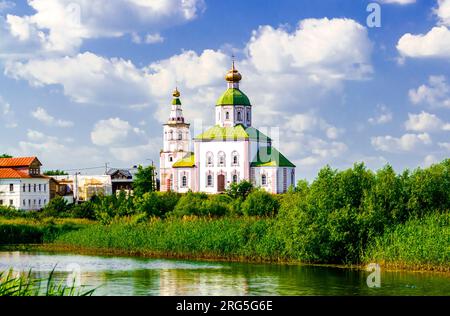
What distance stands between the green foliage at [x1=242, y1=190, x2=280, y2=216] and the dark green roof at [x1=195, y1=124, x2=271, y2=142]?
19.8m

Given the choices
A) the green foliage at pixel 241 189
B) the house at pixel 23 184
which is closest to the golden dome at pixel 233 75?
the green foliage at pixel 241 189

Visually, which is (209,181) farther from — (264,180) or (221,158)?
(264,180)

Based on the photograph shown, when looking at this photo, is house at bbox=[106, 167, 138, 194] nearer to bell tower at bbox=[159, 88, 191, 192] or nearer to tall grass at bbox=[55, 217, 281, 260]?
bell tower at bbox=[159, 88, 191, 192]

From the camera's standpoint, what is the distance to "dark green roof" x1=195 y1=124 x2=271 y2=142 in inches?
2490

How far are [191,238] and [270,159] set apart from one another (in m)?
35.6

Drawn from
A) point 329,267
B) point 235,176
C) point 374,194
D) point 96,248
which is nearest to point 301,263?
point 329,267

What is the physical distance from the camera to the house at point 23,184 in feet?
192

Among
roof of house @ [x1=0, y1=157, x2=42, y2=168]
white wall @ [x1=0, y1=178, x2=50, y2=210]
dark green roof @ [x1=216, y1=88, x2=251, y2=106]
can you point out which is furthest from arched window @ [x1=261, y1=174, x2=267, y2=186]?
roof of house @ [x1=0, y1=157, x2=42, y2=168]

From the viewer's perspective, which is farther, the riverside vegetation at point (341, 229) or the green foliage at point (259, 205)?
Result: the green foliage at point (259, 205)

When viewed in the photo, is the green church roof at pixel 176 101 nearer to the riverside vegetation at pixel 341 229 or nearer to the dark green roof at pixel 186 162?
the dark green roof at pixel 186 162

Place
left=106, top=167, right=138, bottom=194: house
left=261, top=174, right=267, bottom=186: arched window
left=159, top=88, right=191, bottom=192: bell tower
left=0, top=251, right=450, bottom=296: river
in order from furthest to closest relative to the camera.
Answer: left=106, top=167, right=138, bottom=194: house, left=159, top=88, right=191, bottom=192: bell tower, left=261, top=174, right=267, bottom=186: arched window, left=0, top=251, right=450, bottom=296: river

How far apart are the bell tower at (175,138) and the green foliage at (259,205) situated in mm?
26493

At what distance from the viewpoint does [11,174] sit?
58.7 meters
